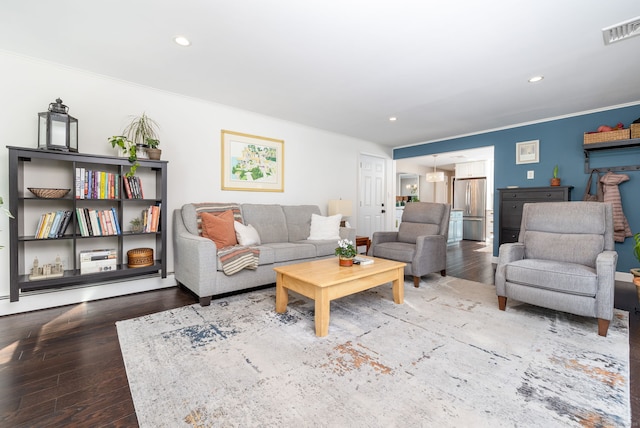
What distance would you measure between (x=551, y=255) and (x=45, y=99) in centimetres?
507

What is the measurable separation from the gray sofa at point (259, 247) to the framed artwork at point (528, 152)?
307 cm

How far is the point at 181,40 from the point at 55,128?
139cm

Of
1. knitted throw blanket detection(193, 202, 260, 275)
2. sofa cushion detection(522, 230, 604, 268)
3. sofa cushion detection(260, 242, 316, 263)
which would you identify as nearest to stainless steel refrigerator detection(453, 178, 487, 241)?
sofa cushion detection(522, 230, 604, 268)

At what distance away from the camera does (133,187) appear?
3.03 metres

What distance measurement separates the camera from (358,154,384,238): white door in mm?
6020

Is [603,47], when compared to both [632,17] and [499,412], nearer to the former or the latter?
[632,17]

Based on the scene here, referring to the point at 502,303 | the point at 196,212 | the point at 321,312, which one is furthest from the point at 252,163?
the point at 502,303

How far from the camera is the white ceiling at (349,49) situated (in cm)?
197

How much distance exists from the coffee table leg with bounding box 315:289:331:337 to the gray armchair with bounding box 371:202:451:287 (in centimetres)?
164

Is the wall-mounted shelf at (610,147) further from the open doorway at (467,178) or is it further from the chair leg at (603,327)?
the open doorway at (467,178)

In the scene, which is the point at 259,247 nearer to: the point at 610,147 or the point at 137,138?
the point at 137,138

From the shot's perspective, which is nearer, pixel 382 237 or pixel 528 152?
pixel 382 237

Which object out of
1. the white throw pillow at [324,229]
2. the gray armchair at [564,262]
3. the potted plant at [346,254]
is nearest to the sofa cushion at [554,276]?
the gray armchair at [564,262]

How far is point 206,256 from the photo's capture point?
279cm
